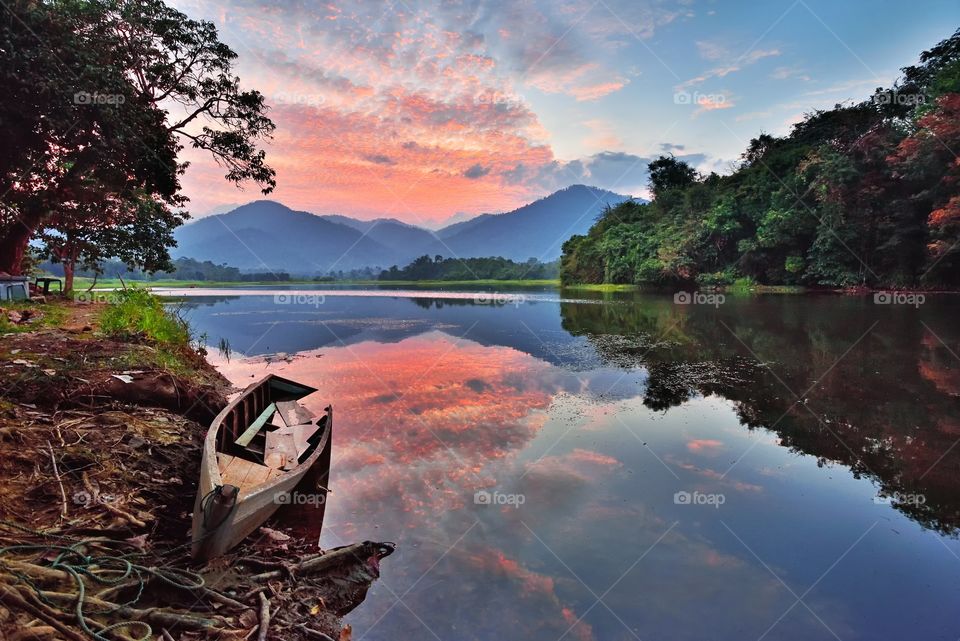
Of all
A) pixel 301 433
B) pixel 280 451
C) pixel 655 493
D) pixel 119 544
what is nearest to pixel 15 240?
pixel 301 433

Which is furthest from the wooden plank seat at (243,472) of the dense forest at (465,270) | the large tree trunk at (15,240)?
the dense forest at (465,270)

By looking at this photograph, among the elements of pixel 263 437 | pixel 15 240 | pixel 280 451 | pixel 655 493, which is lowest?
pixel 655 493

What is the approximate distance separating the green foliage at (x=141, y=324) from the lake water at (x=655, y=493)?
2113 millimetres

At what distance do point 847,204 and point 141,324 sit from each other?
42441mm

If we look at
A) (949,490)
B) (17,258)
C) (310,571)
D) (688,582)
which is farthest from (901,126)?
(17,258)

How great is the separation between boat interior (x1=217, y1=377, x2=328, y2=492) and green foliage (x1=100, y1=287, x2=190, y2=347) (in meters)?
4.15

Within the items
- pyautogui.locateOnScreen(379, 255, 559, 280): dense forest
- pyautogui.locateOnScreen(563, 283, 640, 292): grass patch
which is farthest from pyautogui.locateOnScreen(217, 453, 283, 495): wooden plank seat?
pyautogui.locateOnScreen(379, 255, 559, 280): dense forest

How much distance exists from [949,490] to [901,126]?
39154 mm

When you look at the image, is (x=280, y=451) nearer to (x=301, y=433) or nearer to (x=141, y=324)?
(x=301, y=433)

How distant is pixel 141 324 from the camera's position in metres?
11.4

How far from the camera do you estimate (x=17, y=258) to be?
17.5 m

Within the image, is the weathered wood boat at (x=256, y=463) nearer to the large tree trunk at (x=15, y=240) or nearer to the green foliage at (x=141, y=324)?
the green foliage at (x=141, y=324)

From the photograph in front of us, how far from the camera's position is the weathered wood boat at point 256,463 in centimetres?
394

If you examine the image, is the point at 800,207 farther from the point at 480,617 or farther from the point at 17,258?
the point at 17,258
